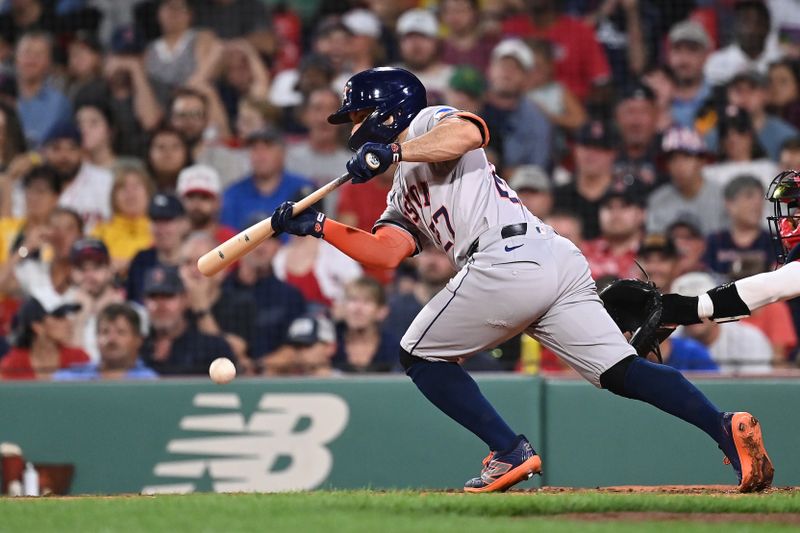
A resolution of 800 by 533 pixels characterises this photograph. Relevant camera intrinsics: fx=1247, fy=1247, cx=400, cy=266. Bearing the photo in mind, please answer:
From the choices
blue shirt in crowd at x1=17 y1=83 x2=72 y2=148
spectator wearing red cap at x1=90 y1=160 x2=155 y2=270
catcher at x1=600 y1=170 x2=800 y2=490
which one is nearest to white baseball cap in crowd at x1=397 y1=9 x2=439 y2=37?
spectator wearing red cap at x1=90 y1=160 x2=155 y2=270

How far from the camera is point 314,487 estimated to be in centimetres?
697

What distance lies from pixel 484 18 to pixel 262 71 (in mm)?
1822

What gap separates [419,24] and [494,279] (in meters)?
5.63

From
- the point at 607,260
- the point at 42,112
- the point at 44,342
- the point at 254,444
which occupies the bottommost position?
the point at 254,444

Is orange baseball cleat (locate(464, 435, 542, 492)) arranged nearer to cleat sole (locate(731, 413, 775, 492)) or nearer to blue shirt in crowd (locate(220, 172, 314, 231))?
cleat sole (locate(731, 413, 775, 492))

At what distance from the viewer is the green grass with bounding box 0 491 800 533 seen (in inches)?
151

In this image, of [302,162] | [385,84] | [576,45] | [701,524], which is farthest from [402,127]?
[576,45]

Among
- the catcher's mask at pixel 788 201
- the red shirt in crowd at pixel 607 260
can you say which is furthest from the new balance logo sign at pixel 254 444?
the catcher's mask at pixel 788 201

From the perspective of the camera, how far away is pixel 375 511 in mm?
4191

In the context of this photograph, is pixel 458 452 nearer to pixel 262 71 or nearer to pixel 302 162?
pixel 302 162

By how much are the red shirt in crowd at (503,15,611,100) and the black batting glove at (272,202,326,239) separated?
529 centimetres

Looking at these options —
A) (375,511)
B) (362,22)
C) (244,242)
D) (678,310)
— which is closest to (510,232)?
(678,310)

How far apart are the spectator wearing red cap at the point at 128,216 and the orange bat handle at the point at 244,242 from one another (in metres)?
4.03

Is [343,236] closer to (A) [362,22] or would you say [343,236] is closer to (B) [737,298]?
(B) [737,298]
